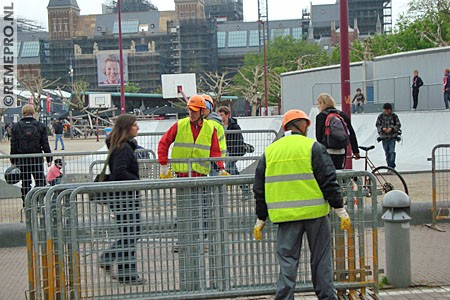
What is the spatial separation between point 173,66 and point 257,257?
4978 inches

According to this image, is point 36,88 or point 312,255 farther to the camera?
point 36,88

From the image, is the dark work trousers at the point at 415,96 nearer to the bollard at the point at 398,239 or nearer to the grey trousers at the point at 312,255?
the bollard at the point at 398,239

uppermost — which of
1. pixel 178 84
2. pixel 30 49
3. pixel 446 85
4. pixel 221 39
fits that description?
pixel 221 39

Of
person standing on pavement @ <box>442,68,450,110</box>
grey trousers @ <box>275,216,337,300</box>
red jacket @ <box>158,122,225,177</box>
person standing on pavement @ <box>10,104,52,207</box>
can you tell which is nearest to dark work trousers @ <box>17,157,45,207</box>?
person standing on pavement @ <box>10,104,52,207</box>

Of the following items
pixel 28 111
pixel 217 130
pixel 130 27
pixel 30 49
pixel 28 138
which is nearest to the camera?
pixel 217 130

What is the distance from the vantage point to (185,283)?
6285 mm

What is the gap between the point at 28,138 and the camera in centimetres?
1192

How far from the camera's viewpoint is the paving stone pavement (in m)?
7.25

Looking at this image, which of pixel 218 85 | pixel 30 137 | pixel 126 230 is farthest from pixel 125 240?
pixel 218 85

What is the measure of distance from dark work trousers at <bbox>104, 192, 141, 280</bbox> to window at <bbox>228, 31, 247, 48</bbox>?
13926 centimetres

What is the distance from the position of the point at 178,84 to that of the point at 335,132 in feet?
49.3

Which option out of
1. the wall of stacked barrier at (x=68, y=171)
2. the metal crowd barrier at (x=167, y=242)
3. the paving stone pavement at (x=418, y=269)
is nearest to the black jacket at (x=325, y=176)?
the metal crowd barrier at (x=167, y=242)

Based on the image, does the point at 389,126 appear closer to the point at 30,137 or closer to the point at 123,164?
the point at 30,137

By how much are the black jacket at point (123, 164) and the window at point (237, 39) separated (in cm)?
13773
